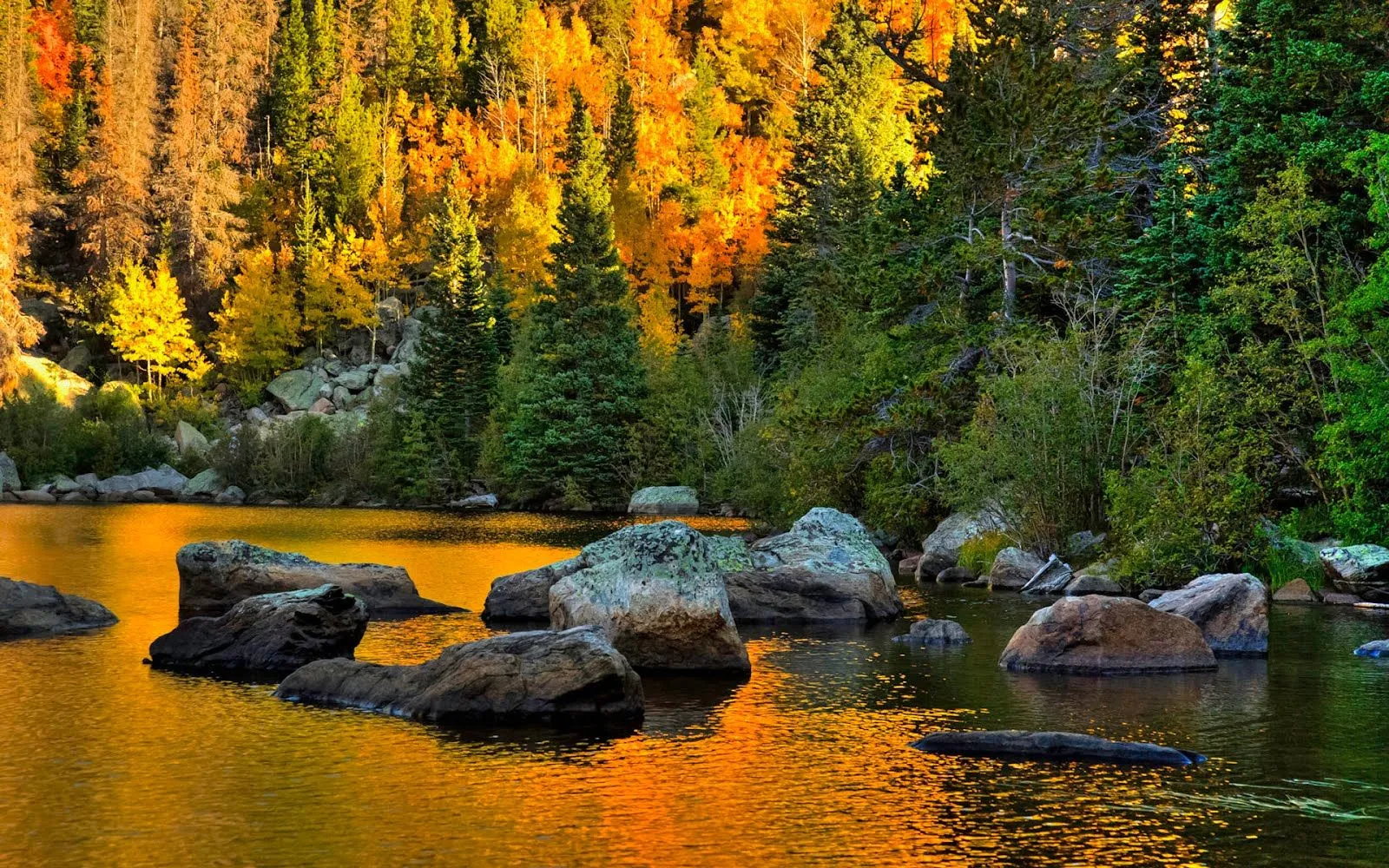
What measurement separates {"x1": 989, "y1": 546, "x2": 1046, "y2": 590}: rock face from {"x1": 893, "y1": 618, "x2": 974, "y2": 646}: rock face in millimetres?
7798

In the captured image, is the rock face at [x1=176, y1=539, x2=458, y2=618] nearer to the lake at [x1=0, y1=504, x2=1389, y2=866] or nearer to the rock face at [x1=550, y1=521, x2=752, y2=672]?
the lake at [x1=0, y1=504, x2=1389, y2=866]

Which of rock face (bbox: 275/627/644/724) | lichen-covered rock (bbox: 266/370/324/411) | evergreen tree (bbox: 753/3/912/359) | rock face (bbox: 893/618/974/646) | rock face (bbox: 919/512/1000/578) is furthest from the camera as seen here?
lichen-covered rock (bbox: 266/370/324/411)

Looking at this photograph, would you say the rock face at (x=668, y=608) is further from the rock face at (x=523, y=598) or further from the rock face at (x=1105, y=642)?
the rock face at (x=523, y=598)

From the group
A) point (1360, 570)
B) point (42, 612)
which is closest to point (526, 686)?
point (42, 612)

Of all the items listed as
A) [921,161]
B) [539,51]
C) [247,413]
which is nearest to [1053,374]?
[921,161]

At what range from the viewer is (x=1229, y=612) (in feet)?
70.3

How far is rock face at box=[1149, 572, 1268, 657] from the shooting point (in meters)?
21.2

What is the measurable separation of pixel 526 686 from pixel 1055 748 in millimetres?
5870

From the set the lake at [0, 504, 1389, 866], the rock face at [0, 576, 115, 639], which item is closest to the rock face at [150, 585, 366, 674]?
the lake at [0, 504, 1389, 866]

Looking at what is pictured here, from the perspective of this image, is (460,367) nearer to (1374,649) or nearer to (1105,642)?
(1105,642)

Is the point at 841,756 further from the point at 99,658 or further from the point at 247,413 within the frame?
the point at 247,413

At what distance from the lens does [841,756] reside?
1436 cm

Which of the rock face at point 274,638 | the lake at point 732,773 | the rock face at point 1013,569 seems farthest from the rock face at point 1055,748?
the rock face at point 1013,569

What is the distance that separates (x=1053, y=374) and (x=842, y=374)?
15012 mm
